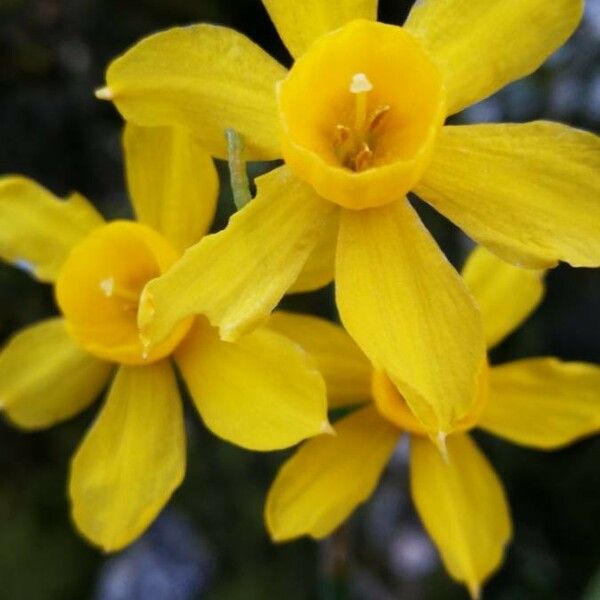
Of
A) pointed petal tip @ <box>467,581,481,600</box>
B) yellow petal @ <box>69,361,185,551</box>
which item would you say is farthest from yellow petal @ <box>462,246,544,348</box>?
yellow petal @ <box>69,361,185,551</box>

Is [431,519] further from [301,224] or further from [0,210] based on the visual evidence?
[0,210]

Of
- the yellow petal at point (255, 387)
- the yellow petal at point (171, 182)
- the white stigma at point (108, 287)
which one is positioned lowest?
the yellow petal at point (255, 387)

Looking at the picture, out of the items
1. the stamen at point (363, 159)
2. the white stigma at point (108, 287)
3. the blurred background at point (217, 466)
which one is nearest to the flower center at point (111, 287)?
the white stigma at point (108, 287)

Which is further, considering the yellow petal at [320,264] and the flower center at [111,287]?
the flower center at [111,287]

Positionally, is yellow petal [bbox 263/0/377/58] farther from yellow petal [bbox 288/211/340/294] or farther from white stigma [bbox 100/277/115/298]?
white stigma [bbox 100/277/115/298]

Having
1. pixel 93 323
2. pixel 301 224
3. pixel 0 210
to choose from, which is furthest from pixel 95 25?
pixel 301 224

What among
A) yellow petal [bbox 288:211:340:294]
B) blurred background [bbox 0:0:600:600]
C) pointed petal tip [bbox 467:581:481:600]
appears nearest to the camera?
yellow petal [bbox 288:211:340:294]

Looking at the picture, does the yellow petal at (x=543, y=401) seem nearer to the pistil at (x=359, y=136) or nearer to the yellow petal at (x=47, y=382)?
the pistil at (x=359, y=136)

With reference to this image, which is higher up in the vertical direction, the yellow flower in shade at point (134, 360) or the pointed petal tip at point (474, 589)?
the yellow flower in shade at point (134, 360)
